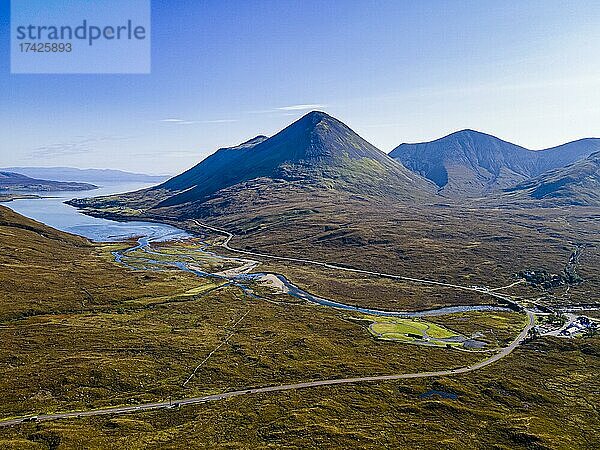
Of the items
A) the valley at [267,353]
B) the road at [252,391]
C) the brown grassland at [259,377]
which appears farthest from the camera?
the valley at [267,353]

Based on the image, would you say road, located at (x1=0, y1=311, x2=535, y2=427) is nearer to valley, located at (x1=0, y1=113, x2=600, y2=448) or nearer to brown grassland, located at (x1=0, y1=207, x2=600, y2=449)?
valley, located at (x1=0, y1=113, x2=600, y2=448)

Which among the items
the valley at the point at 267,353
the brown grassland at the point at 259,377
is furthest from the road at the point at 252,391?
the brown grassland at the point at 259,377

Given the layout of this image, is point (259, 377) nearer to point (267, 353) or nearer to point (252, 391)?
Result: point (252, 391)

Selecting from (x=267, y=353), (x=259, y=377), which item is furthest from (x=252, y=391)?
(x=267, y=353)

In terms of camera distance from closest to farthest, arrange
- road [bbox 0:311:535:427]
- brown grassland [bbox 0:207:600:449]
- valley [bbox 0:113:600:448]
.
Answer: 1. brown grassland [bbox 0:207:600:449]
2. road [bbox 0:311:535:427]
3. valley [bbox 0:113:600:448]

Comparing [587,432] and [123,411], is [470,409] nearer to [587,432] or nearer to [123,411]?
[587,432]

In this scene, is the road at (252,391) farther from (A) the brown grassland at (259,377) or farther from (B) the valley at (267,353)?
(A) the brown grassland at (259,377)

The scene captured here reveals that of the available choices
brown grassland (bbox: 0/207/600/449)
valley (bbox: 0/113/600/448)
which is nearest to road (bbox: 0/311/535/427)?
valley (bbox: 0/113/600/448)

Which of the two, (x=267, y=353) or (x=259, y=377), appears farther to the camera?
(x=267, y=353)

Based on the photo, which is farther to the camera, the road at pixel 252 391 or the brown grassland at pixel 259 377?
the road at pixel 252 391

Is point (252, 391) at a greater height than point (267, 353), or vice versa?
point (267, 353)

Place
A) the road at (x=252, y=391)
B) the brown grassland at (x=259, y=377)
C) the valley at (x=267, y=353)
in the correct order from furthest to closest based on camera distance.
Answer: the valley at (x=267, y=353)
the road at (x=252, y=391)
the brown grassland at (x=259, y=377)
